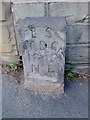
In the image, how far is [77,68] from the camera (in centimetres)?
360

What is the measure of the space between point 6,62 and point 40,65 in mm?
837

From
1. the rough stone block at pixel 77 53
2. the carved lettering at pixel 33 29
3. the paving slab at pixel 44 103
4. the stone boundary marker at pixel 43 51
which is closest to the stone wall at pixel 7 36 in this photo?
the stone boundary marker at pixel 43 51

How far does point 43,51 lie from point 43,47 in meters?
0.05

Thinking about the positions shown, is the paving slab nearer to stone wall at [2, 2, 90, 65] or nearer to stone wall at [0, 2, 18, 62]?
stone wall at [0, 2, 18, 62]

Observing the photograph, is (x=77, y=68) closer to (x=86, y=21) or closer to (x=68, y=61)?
(x=68, y=61)

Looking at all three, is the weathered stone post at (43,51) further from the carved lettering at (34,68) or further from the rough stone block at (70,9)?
the rough stone block at (70,9)

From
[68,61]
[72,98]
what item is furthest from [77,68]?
[72,98]

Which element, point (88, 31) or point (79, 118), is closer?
point (79, 118)

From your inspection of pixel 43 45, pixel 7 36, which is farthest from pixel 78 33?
pixel 7 36

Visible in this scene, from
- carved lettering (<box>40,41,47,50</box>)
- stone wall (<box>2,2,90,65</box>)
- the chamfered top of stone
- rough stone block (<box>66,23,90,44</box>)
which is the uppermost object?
stone wall (<box>2,2,90,65</box>)

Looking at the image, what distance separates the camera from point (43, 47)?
2.97 meters

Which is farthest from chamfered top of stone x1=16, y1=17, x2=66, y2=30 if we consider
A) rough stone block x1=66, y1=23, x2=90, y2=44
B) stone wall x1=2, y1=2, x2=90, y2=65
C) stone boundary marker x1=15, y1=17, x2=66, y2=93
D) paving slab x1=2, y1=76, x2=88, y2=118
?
paving slab x1=2, y1=76, x2=88, y2=118

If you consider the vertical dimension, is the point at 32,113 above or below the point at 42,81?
below

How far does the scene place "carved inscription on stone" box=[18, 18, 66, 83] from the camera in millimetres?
2857
